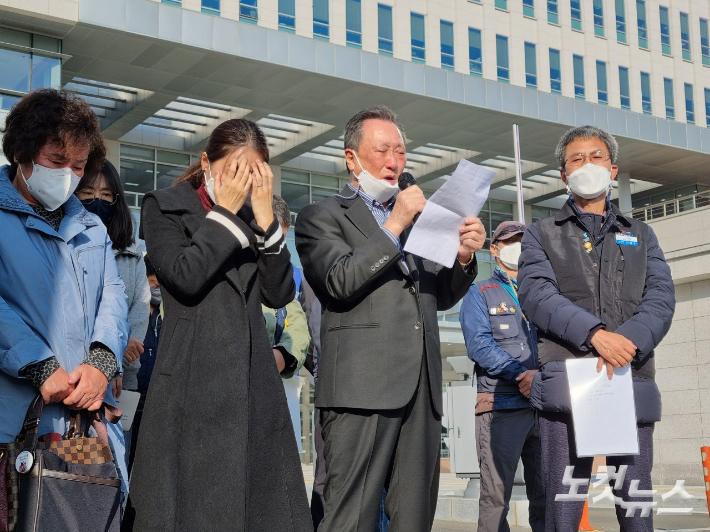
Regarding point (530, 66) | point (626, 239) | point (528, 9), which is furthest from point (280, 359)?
point (528, 9)

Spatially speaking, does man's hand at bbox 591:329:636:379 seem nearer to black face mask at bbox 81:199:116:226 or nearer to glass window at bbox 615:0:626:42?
black face mask at bbox 81:199:116:226

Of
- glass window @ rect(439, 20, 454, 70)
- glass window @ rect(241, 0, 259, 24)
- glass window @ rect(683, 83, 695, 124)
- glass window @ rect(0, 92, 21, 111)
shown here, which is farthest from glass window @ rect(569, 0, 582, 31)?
glass window @ rect(0, 92, 21, 111)

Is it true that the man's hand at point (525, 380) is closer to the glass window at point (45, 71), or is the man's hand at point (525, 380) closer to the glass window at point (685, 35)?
the glass window at point (45, 71)

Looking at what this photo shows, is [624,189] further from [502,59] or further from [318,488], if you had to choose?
[318,488]

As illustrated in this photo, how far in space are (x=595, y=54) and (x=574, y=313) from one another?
3529 centimetres

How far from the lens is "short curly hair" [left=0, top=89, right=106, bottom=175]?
12.3ft

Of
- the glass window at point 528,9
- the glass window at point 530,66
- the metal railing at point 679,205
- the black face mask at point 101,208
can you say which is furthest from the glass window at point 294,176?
the black face mask at point 101,208

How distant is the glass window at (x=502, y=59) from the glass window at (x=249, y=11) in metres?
10.4

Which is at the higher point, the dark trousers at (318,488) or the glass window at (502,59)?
the glass window at (502,59)

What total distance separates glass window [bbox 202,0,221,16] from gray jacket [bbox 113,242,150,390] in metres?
23.4

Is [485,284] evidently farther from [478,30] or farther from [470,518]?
[478,30]

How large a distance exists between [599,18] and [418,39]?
387 inches

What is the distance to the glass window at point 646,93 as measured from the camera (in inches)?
1494

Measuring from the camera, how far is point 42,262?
3.55 m
